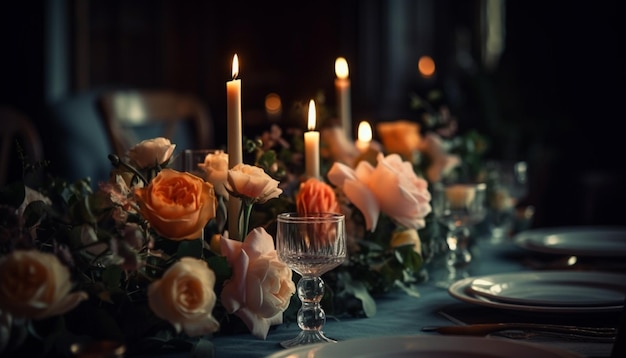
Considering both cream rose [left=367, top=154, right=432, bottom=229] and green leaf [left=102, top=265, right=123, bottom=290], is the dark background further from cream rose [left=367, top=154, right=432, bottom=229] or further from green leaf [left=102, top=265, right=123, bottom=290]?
green leaf [left=102, top=265, right=123, bottom=290]

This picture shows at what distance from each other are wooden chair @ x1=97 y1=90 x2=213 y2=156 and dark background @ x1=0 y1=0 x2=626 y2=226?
249 millimetres

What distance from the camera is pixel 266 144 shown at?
4.41 ft

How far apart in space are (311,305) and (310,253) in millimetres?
60

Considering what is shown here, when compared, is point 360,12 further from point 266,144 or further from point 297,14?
point 266,144

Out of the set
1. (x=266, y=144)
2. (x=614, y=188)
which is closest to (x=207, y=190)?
(x=266, y=144)

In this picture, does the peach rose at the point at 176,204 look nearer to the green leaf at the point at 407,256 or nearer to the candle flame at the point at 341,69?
the green leaf at the point at 407,256

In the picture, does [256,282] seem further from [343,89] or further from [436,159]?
[436,159]

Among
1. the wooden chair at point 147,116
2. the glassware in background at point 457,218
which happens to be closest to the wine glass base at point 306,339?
the glassware in background at point 457,218

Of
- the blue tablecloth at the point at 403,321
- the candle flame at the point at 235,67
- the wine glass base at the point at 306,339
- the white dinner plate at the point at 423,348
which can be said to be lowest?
the blue tablecloth at the point at 403,321

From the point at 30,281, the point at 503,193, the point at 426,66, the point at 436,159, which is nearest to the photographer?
the point at 30,281

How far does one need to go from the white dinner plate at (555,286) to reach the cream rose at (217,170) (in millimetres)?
361

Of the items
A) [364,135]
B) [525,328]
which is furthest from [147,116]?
[525,328]

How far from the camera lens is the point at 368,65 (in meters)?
4.75

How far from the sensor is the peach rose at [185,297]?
0.87 meters
